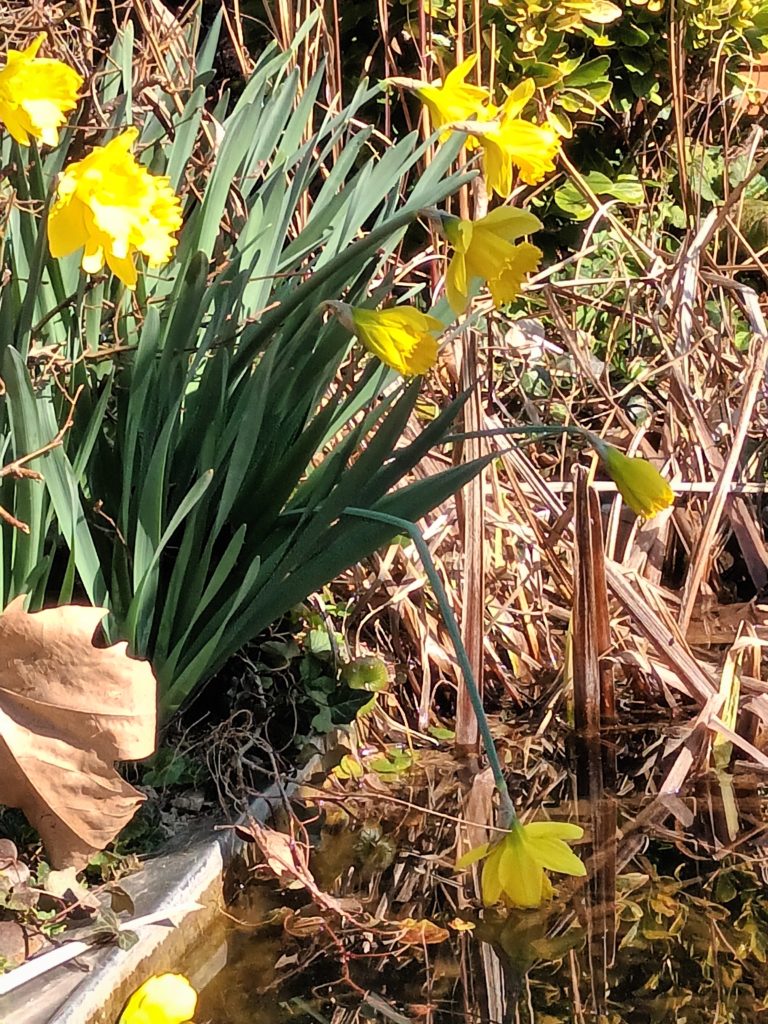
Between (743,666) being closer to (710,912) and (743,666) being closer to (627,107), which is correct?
(710,912)

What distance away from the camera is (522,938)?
1.25m

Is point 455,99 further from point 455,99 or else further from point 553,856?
point 553,856

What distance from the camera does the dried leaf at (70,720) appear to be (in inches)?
44.0

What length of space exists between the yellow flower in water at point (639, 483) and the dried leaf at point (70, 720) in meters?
0.53

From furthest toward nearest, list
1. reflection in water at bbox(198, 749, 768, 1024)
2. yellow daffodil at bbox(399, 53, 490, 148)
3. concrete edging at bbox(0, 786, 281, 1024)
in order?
1. yellow daffodil at bbox(399, 53, 490, 148)
2. reflection in water at bbox(198, 749, 768, 1024)
3. concrete edging at bbox(0, 786, 281, 1024)

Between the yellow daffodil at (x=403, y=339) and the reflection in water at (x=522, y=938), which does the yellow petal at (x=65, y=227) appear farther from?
the reflection in water at (x=522, y=938)

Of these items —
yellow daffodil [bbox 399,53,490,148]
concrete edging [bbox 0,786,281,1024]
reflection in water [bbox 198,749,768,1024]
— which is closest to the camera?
concrete edging [bbox 0,786,281,1024]

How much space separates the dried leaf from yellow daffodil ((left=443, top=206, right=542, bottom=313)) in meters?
0.47

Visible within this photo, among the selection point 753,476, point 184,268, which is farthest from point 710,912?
point 753,476

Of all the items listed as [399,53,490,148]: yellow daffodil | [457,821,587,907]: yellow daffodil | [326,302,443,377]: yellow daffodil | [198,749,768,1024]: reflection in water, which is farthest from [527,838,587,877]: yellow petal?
[399,53,490,148]: yellow daffodil

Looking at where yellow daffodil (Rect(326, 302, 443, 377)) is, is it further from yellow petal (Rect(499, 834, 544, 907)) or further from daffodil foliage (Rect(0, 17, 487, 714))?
yellow petal (Rect(499, 834, 544, 907))

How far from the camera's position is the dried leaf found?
1.12 metres

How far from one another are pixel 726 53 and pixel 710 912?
2.53 meters

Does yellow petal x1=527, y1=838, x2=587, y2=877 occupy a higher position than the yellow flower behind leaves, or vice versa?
the yellow flower behind leaves
